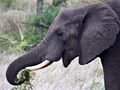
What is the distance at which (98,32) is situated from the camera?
2.96 metres

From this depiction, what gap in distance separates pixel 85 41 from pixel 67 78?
2683 millimetres

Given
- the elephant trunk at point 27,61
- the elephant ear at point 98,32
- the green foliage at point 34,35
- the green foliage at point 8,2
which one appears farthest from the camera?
the green foliage at point 8,2

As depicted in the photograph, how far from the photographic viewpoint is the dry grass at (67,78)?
499cm

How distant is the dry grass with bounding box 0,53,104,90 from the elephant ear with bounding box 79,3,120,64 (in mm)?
1800

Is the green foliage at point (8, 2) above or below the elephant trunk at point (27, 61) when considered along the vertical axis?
below

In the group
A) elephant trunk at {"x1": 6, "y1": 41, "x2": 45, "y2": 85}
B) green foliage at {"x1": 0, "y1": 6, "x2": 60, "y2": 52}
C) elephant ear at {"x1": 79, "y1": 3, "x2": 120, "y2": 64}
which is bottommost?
green foliage at {"x1": 0, "y1": 6, "x2": 60, "y2": 52}

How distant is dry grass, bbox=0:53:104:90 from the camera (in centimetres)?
499

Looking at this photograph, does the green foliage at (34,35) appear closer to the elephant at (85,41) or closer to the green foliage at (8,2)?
the elephant at (85,41)

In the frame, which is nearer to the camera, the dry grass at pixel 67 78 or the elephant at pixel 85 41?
the elephant at pixel 85 41

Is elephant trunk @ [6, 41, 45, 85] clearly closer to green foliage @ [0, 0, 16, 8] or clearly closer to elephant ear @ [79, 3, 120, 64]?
elephant ear @ [79, 3, 120, 64]

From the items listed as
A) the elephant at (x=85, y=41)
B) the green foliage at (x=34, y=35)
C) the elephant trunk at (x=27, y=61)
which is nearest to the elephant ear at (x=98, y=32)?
the elephant at (x=85, y=41)

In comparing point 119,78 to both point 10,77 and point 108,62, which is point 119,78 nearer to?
point 108,62

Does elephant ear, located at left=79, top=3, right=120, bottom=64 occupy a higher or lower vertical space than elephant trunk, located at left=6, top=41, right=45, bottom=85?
higher

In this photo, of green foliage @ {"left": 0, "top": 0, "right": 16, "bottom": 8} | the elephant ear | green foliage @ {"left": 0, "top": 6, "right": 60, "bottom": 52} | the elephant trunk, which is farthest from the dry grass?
green foliage @ {"left": 0, "top": 0, "right": 16, "bottom": 8}
